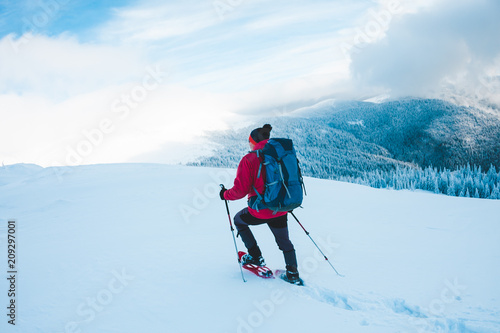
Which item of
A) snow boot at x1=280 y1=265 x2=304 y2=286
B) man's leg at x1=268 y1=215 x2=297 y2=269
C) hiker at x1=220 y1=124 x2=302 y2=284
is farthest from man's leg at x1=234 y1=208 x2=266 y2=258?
snow boot at x1=280 y1=265 x2=304 y2=286

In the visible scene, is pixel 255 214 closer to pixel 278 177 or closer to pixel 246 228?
pixel 246 228

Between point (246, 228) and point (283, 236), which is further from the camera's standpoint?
Answer: point (246, 228)

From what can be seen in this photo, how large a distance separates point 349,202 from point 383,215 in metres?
1.71

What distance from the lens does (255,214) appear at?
4.43 meters

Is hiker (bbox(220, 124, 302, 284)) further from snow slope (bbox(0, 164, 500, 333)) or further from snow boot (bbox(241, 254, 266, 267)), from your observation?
snow slope (bbox(0, 164, 500, 333))

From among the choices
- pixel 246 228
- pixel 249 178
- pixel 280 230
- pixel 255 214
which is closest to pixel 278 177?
pixel 249 178

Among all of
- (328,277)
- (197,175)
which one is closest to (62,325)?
(328,277)

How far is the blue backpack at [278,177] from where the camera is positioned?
408 centimetres

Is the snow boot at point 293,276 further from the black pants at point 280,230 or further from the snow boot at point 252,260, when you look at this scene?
the snow boot at point 252,260

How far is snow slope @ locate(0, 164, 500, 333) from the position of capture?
3.46 meters

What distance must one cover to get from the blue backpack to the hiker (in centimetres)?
13

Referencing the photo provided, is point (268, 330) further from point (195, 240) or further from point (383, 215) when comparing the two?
point (383, 215)

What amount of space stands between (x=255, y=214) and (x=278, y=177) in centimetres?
78

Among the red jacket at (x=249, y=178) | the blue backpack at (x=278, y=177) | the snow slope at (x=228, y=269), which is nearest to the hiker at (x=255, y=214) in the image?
the red jacket at (x=249, y=178)
